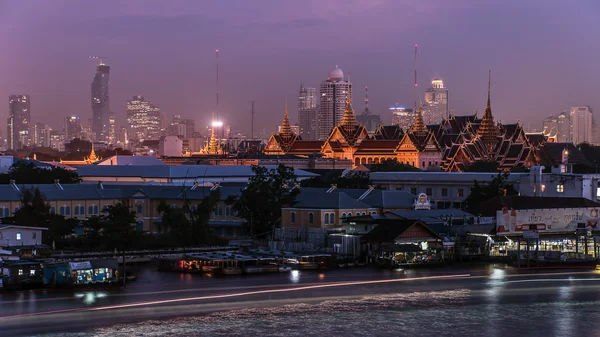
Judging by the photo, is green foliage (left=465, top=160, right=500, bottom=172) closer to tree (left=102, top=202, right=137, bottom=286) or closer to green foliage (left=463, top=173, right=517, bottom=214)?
green foliage (left=463, top=173, right=517, bottom=214)

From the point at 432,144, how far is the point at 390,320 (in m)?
85.7

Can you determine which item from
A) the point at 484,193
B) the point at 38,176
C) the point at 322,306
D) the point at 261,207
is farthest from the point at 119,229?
the point at 38,176

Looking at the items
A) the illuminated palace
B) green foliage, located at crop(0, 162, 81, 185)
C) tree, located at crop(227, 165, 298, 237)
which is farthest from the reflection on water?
the illuminated palace

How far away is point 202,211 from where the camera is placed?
48.8 m

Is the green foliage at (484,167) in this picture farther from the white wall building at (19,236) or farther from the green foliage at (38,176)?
the white wall building at (19,236)

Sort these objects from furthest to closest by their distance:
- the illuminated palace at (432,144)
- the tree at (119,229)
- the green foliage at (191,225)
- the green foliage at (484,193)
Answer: the illuminated palace at (432,144), the green foliage at (484,193), the green foliage at (191,225), the tree at (119,229)

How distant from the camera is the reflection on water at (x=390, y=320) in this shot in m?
30.5

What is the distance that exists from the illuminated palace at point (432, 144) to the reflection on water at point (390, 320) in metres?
64.9

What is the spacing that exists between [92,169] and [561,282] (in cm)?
4057

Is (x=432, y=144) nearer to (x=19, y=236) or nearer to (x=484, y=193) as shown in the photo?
(x=484, y=193)

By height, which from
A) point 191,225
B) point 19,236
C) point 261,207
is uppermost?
point 261,207

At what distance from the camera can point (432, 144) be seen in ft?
384

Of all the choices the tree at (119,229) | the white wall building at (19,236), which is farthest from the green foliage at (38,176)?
the white wall building at (19,236)

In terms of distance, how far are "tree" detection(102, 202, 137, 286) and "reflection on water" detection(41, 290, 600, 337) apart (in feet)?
40.2
